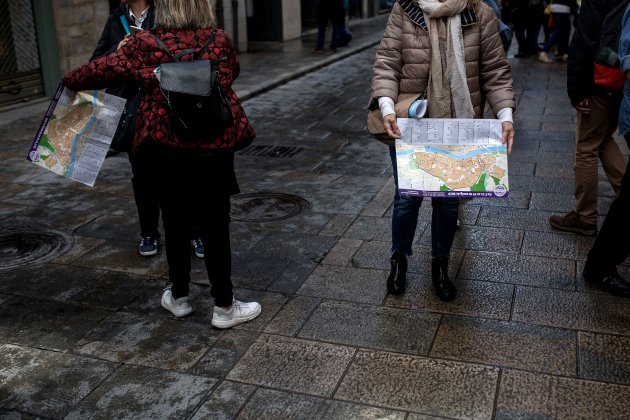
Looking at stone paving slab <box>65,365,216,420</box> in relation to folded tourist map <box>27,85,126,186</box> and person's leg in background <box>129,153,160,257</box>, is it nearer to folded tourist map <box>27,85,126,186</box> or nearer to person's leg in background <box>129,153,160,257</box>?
folded tourist map <box>27,85,126,186</box>

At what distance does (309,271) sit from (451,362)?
1.39 meters

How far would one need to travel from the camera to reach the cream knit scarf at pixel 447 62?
3.81 m


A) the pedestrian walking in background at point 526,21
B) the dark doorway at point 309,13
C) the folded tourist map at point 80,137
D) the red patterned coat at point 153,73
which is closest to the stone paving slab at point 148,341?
the folded tourist map at point 80,137

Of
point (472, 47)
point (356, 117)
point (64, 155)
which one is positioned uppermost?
point (472, 47)

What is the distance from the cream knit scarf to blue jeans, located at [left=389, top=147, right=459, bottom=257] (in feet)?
1.20

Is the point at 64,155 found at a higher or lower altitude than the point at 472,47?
lower

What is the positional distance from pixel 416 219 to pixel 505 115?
76 cm

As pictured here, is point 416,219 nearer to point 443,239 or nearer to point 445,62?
point 443,239

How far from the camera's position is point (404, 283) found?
4.41 meters

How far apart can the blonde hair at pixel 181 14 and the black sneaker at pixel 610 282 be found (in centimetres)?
262

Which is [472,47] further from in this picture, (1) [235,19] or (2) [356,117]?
(1) [235,19]

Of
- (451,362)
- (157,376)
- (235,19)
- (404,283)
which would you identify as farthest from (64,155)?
(235,19)

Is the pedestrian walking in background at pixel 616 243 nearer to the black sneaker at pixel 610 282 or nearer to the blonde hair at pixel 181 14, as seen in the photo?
the black sneaker at pixel 610 282

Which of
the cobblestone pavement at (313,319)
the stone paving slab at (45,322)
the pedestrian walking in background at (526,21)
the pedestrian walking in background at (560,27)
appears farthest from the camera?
the pedestrian walking in background at (526,21)
